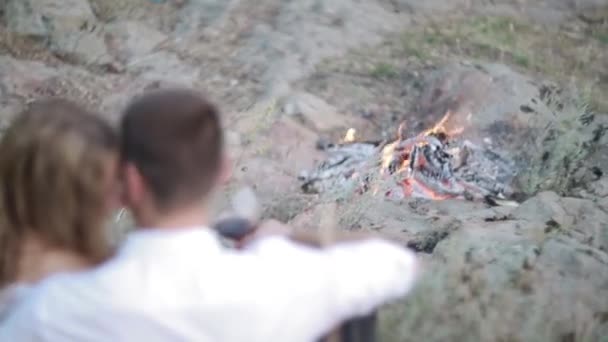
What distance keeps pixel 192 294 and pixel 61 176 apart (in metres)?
0.33

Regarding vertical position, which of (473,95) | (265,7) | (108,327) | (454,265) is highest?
(108,327)

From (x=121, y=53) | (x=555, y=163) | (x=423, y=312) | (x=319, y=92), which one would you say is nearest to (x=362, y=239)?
(x=423, y=312)

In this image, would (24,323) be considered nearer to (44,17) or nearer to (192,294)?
(192,294)

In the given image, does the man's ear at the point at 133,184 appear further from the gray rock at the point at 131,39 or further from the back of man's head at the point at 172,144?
the gray rock at the point at 131,39

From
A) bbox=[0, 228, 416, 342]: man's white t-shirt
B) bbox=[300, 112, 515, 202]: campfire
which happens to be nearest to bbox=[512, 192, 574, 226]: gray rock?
bbox=[300, 112, 515, 202]: campfire

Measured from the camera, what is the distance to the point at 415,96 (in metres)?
7.12

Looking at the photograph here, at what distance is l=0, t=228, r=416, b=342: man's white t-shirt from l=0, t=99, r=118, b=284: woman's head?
89 mm

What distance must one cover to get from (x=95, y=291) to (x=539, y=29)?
7405 mm

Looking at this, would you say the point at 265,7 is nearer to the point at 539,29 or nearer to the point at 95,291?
the point at 539,29

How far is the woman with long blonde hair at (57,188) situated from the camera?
175cm

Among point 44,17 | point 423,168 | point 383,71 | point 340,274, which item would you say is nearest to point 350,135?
point 423,168

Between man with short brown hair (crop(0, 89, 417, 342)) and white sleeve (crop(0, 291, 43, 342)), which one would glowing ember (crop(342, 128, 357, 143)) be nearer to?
man with short brown hair (crop(0, 89, 417, 342))

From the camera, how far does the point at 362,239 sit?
Result: 1.99m

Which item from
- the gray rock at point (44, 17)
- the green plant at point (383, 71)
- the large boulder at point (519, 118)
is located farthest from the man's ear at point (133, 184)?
the gray rock at point (44, 17)
